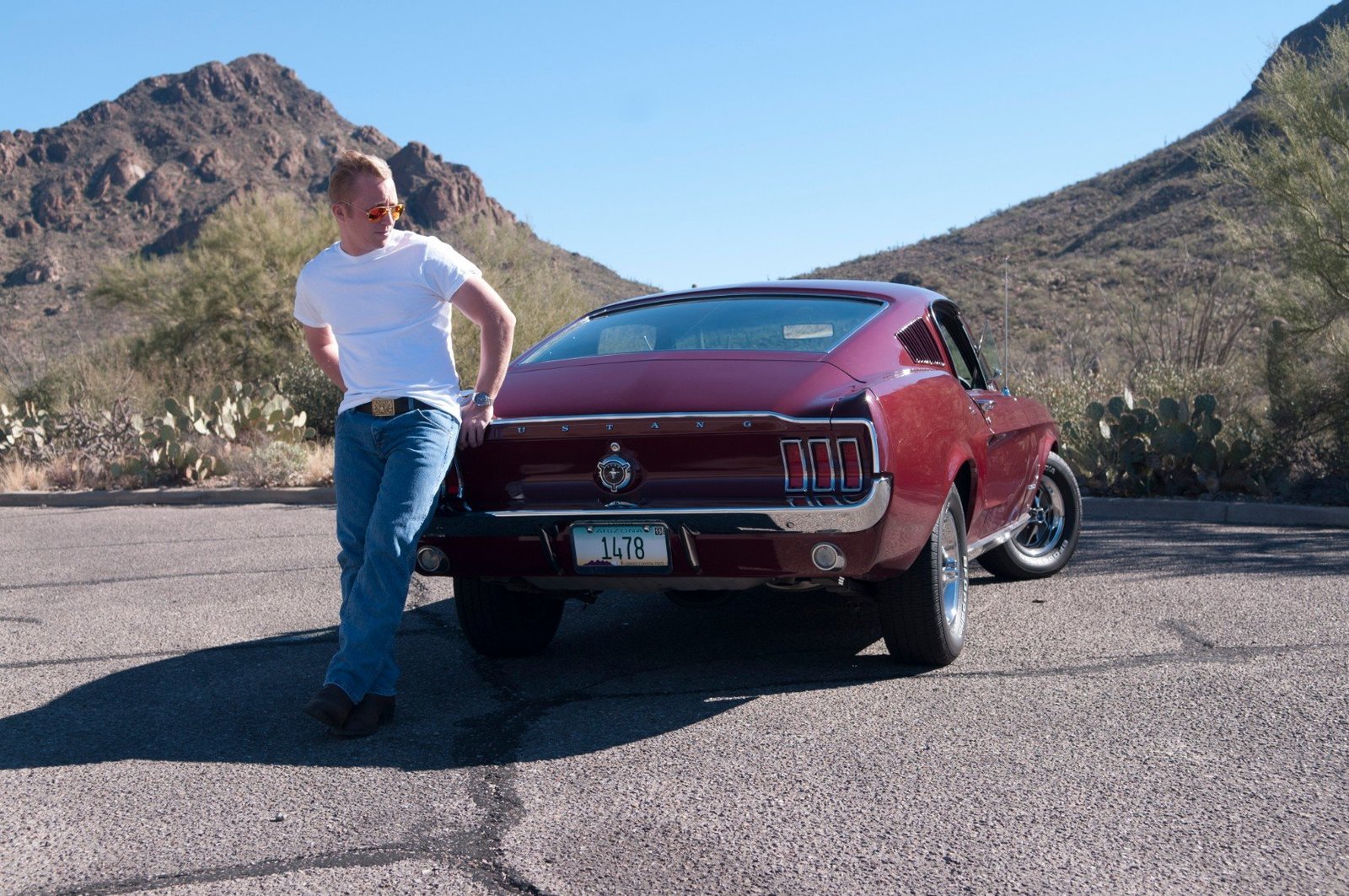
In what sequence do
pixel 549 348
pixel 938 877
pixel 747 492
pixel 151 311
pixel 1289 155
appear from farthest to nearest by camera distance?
pixel 151 311
pixel 1289 155
pixel 549 348
pixel 747 492
pixel 938 877

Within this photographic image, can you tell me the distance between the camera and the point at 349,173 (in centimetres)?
476

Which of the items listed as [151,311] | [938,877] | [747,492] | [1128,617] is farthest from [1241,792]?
[151,311]

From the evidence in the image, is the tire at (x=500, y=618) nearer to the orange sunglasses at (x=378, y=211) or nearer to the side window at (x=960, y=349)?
the orange sunglasses at (x=378, y=211)

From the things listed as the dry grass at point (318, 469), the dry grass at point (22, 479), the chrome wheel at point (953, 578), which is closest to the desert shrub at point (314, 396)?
the dry grass at point (318, 469)

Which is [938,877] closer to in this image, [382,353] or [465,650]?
[382,353]

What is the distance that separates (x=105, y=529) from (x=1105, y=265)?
31.3 meters

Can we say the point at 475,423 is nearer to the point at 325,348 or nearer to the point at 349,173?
the point at 325,348

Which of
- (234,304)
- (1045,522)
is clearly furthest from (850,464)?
(234,304)

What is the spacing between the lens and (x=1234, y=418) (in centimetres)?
1262

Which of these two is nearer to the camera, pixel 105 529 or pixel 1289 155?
pixel 105 529

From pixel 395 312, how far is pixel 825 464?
162 centimetres

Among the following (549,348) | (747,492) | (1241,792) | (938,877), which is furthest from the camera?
(549,348)

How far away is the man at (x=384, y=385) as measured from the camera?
465cm

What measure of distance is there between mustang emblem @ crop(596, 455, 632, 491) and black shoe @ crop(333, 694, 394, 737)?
108 centimetres
